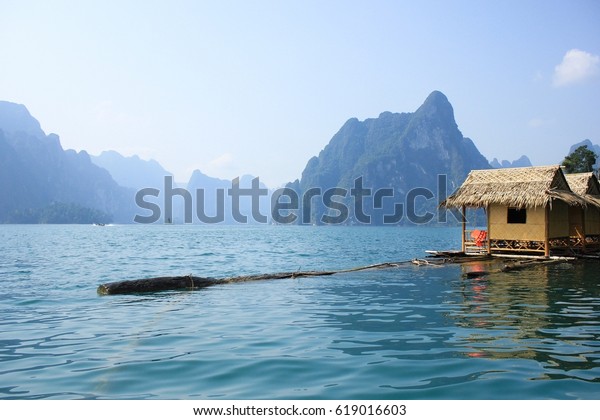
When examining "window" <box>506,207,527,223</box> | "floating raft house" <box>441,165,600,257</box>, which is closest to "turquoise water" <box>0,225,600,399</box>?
"floating raft house" <box>441,165,600,257</box>

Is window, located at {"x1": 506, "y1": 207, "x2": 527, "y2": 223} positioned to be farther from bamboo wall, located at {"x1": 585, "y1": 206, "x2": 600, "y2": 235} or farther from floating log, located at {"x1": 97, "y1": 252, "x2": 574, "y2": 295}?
bamboo wall, located at {"x1": 585, "y1": 206, "x2": 600, "y2": 235}

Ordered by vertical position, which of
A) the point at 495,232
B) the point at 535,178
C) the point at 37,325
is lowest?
the point at 37,325

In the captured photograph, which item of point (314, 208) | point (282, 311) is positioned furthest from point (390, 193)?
point (282, 311)

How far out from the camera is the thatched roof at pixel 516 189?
20.4 metres

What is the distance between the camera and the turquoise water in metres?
5.72

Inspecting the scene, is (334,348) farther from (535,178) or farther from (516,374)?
(535,178)

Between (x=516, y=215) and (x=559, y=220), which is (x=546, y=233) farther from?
(x=559, y=220)

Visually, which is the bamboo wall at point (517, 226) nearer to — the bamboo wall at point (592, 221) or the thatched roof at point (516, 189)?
the thatched roof at point (516, 189)

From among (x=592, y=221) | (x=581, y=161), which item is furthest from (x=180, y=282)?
(x=581, y=161)

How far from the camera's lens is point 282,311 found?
11.1 metres

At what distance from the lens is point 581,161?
4334cm

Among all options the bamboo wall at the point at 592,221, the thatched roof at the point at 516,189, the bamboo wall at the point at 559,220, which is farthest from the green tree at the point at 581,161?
the thatched roof at the point at 516,189

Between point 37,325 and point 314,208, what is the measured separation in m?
186

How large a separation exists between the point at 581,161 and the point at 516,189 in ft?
89.5
